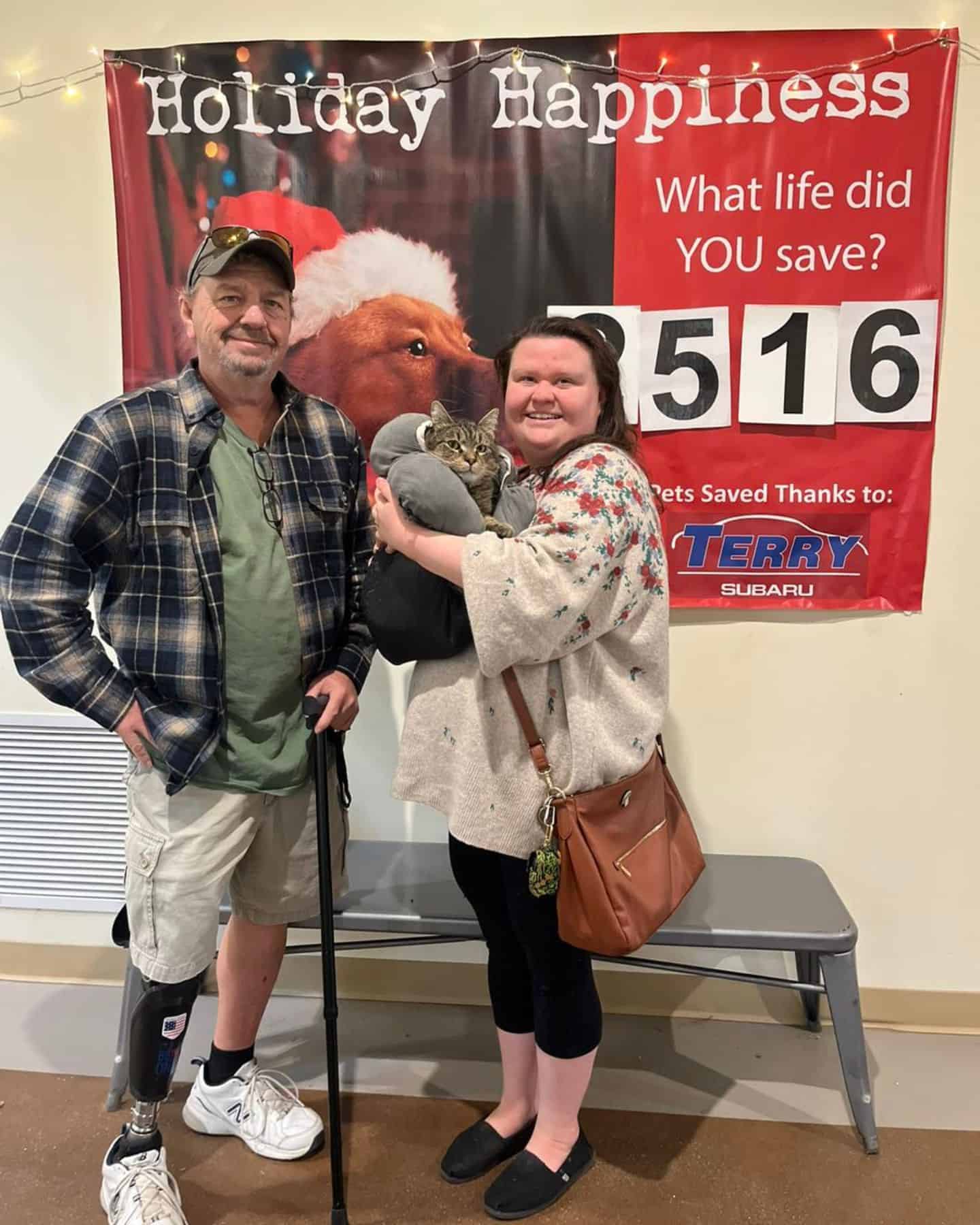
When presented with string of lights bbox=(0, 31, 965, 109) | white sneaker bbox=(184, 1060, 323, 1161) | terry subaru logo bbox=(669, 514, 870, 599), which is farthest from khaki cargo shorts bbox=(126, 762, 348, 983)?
string of lights bbox=(0, 31, 965, 109)

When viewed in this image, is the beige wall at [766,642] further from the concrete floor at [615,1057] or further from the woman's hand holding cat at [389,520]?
the woman's hand holding cat at [389,520]

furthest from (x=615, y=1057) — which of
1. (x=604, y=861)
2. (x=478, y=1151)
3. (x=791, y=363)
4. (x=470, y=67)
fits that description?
(x=470, y=67)

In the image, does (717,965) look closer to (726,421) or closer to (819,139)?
(726,421)

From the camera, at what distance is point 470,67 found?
1.84 m

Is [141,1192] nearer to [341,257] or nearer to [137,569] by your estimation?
[137,569]

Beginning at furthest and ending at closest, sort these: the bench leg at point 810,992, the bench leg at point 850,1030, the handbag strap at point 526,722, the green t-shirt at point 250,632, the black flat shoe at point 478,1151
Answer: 1. the bench leg at point 810,992
2. the bench leg at point 850,1030
3. the black flat shoe at point 478,1151
4. the green t-shirt at point 250,632
5. the handbag strap at point 526,722

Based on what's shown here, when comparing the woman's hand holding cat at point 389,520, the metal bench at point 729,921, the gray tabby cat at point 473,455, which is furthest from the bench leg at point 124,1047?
the gray tabby cat at point 473,455

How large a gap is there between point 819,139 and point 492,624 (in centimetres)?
139

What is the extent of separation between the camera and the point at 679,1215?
4.96ft

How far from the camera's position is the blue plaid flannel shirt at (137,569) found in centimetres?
133

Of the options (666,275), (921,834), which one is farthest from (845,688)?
(666,275)

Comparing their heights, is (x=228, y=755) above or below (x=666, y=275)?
below

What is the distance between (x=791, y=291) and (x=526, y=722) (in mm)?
1200

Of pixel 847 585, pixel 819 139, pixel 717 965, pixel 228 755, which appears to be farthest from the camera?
pixel 717 965
